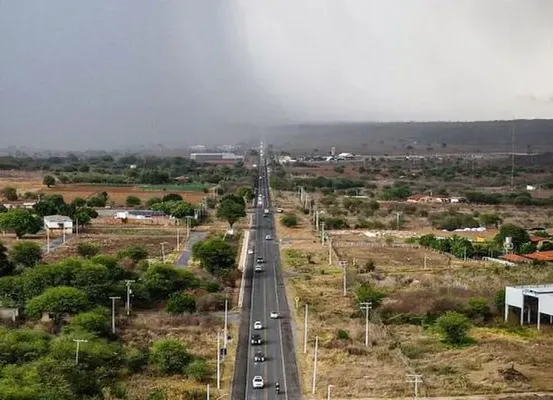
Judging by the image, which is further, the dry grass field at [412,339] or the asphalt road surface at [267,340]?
the dry grass field at [412,339]

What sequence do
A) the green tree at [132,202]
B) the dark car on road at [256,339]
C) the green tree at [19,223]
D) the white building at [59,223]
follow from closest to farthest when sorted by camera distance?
the dark car on road at [256,339] → the green tree at [19,223] → the white building at [59,223] → the green tree at [132,202]

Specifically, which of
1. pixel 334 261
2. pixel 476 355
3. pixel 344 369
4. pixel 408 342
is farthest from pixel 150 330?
pixel 334 261

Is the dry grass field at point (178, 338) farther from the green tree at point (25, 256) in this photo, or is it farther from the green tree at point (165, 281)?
the green tree at point (25, 256)

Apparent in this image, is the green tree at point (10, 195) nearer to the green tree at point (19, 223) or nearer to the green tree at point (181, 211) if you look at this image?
the green tree at point (181, 211)

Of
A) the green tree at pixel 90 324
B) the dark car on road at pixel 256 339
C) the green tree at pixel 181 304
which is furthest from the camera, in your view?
the green tree at pixel 181 304

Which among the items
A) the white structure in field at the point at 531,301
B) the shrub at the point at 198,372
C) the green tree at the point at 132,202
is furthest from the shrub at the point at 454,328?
the green tree at the point at 132,202

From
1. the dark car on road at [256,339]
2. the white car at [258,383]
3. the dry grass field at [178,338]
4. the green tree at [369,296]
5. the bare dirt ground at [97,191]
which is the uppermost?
the green tree at [369,296]

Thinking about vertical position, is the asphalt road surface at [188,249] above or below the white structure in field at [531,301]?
below
